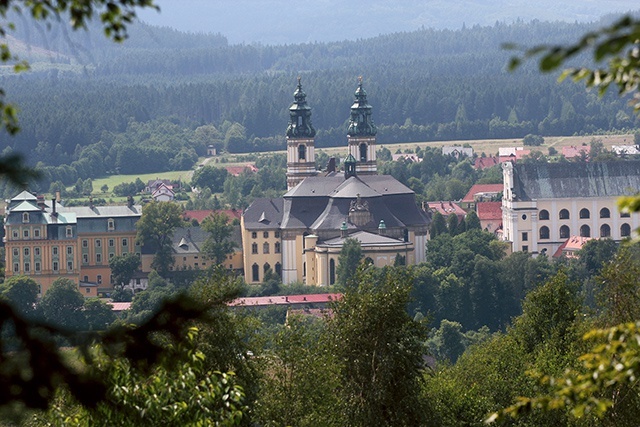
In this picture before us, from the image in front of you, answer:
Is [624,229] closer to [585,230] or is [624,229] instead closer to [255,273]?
[585,230]

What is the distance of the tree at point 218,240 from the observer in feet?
340

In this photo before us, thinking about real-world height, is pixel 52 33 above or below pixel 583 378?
above

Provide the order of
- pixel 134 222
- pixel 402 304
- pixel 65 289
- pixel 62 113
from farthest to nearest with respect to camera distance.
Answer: pixel 62 113 → pixel 134 222 → pixel 65 289 → pixel 402 304

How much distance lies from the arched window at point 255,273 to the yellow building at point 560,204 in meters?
15.1

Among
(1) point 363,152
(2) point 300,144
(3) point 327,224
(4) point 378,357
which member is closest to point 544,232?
(1) point 363,152

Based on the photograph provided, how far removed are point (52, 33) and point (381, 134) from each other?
18185 cm

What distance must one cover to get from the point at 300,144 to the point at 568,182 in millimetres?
15660

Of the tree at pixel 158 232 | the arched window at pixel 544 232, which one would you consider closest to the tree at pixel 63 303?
the tree at pixel 158 232

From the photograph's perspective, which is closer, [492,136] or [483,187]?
[483,187]

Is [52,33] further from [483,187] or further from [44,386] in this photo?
[483,187]

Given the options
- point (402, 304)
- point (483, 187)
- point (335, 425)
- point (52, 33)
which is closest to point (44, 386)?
point (52, 33)

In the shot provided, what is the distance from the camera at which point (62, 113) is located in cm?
18525

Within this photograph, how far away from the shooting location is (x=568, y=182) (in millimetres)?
107250

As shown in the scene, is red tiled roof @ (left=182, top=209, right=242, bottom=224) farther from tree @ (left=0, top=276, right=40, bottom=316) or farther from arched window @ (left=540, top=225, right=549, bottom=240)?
tree @ (left=0, top=276, right=40, bottom=316)
